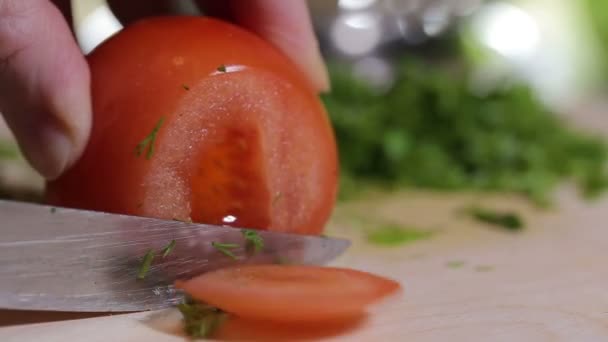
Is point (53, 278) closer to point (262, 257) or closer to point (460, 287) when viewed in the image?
point (262, 257)

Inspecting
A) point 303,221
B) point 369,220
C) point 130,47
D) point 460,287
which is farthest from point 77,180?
point 369,220

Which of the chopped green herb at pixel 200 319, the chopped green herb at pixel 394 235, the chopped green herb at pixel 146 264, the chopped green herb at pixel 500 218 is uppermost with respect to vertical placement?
the chopped green herb at pixel 500 218

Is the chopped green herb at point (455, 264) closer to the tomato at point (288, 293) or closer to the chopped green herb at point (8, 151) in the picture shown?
the tomato at point (288, 293)

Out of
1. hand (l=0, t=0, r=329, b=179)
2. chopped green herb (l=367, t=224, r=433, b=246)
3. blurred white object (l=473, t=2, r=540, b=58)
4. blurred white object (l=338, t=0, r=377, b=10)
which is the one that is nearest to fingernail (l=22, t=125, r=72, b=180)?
hand (l=0, t=0, r=329, b=179)

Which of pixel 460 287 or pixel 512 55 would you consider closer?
pixel 460 287

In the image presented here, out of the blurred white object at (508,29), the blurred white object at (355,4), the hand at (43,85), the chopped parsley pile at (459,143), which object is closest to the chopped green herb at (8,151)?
the chopped parsley pile at (459,143)

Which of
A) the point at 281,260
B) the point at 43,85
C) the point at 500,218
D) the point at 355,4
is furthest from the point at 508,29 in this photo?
the point at 43,85
